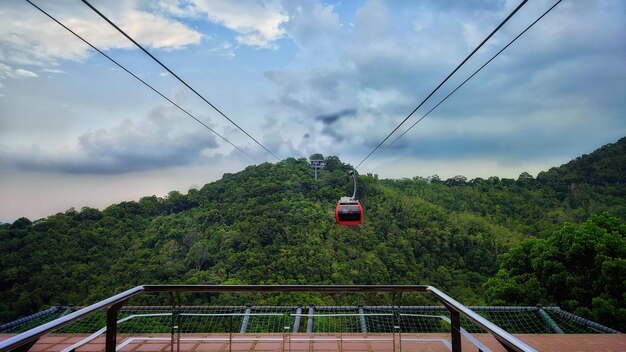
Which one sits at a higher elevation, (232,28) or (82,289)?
(232,28)

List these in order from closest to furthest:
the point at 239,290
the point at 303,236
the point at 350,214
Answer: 1. the point at 239,290
2. the point at 350,214
3. the point at 303,236

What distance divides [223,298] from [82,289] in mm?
6377

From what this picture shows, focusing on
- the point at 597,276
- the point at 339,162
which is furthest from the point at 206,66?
the point at 339,162

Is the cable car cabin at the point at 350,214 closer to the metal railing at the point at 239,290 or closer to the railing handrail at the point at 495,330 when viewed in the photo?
the metal railing at the point at 239,290

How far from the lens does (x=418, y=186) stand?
37.8 meters

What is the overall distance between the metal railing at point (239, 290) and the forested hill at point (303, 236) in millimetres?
12043

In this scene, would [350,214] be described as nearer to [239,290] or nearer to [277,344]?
[277,344]

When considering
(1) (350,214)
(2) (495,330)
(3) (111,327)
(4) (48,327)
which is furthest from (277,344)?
(1) (350,214)

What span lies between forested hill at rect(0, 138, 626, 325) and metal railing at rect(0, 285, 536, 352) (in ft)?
39.5

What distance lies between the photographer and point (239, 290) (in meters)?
2.36

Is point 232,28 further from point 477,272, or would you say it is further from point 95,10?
point 477,272

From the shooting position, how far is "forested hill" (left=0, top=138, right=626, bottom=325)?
16.5 m

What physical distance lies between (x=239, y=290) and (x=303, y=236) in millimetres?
22952

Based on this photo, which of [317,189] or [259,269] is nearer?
[259,269]
